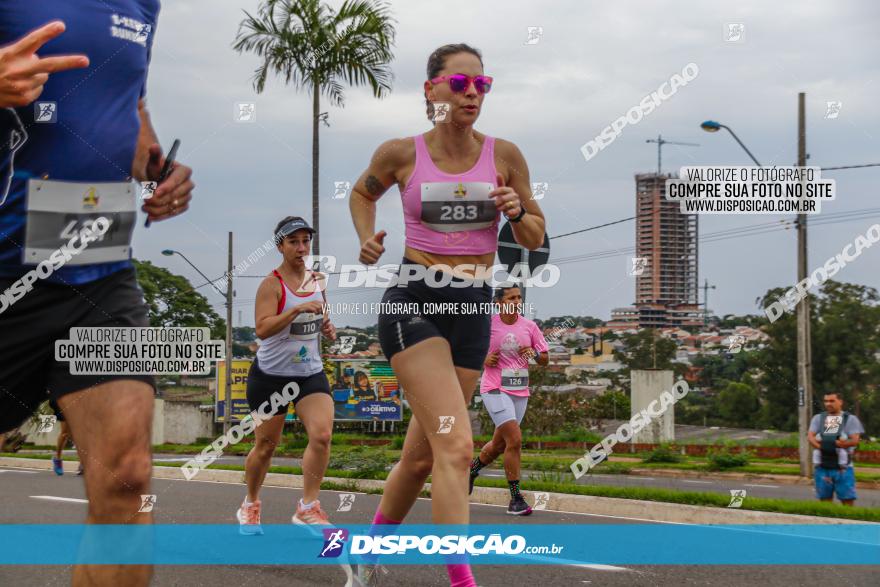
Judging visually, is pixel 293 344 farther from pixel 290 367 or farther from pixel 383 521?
pixel 383 521

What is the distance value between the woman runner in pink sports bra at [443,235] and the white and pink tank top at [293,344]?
2.73m

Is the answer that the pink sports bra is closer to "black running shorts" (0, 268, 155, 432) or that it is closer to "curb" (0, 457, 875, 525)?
"black running shorts" (0, 268, 155, 432)

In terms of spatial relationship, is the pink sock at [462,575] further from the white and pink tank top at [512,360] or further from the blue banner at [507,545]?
the white and pink tank top at [512,360]

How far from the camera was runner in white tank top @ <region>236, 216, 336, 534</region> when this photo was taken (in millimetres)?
7754

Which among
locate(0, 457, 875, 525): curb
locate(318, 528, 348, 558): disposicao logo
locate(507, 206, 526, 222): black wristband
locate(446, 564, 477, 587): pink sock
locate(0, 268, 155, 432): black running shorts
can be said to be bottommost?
locate(0, 457, 875, 525): curb

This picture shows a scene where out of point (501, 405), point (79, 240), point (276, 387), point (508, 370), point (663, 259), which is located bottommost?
point (501, 405)

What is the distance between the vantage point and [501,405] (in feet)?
34.2

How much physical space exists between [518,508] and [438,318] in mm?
5197

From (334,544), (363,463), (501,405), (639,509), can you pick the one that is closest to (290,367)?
(334,544)

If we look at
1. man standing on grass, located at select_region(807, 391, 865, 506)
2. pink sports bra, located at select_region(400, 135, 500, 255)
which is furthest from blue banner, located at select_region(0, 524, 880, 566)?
man standing on grass, located at select_region(807, 391, 865, 506)

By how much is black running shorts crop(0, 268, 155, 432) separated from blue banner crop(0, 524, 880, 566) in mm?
2364

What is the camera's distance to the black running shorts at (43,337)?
298 cm

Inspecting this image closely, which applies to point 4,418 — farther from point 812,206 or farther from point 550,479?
point 812,206

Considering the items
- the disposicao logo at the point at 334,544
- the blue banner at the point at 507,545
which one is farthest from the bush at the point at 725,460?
the disposicao logo at the point at 334,544
